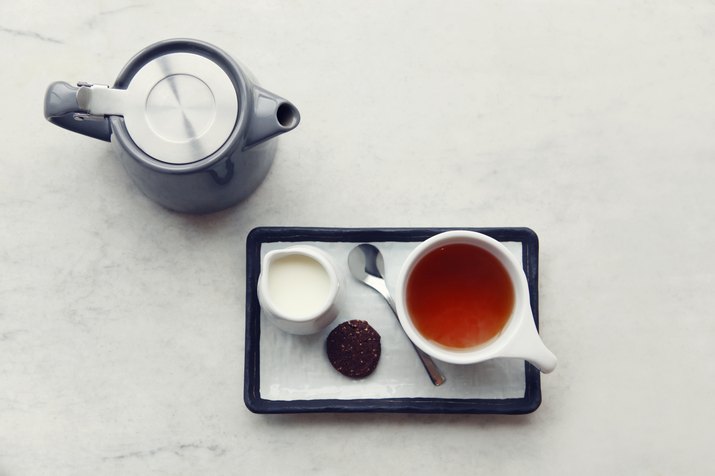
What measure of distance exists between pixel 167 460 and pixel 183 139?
435 mm

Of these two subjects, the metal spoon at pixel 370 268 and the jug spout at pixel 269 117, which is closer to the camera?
the jug spout at pixel 269 117

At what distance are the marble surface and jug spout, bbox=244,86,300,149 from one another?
157mm

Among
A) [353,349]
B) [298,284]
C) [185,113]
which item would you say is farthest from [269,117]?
[353,349]

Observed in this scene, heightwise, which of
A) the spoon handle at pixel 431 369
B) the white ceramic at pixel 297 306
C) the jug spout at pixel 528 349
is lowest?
the spoon handle at pixel 431 369

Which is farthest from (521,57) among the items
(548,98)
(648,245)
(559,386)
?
(559,386)

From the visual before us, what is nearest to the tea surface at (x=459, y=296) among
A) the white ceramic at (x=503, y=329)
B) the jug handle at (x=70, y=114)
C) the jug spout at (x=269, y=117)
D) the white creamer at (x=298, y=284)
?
the white ceramic at (x=503, y=329)

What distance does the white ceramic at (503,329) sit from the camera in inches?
33.9

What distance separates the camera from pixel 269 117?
0.85 metres

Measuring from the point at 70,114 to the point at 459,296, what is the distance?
20.1 inches

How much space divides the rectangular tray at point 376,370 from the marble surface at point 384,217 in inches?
1.6

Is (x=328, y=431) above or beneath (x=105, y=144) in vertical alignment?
beneath

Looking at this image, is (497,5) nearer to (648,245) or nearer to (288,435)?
(648,245)

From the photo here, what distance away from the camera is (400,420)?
3.23 ft

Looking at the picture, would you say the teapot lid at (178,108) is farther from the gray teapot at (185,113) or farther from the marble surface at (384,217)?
the marble surface at (384,217)
